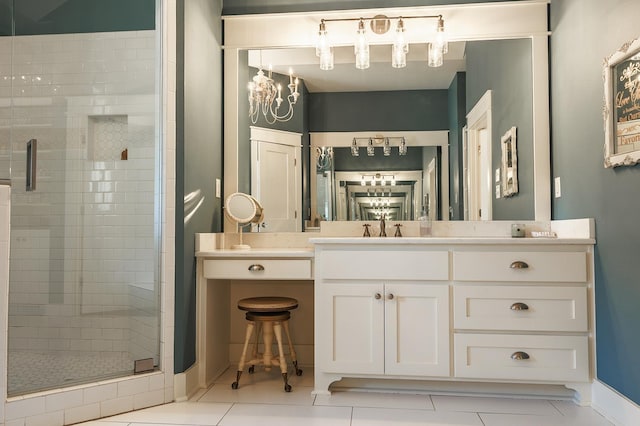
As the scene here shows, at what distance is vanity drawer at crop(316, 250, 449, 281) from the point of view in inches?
89.0

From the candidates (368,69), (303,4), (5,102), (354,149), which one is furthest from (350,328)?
(5,102)

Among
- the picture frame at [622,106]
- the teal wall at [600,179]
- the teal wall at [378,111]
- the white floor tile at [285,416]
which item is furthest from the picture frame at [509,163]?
the white floor tile at [285,416]

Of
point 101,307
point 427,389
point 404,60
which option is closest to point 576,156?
point 404,60

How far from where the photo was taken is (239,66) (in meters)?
2.94

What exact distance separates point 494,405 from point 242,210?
1.75 m

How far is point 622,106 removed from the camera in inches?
75.5

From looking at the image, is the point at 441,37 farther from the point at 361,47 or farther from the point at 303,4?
the point at 303,4

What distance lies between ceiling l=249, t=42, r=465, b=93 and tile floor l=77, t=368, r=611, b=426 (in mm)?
1852

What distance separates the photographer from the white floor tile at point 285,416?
200 cm

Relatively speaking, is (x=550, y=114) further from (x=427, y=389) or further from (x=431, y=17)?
(x=427, y=389)

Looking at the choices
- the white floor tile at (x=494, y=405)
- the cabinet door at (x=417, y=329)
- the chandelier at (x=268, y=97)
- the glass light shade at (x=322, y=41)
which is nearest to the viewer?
the white floor tile at (x=494, y=405)

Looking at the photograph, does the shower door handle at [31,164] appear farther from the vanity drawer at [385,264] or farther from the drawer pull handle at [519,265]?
the drawer pull handle at [519,265]

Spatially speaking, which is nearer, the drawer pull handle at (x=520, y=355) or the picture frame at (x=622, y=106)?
the picture frame at (x=622, y=106)

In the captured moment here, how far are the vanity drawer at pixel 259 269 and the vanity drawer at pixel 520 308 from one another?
2.67ft
